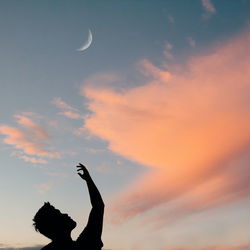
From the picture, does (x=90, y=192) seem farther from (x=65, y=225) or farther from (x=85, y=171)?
(x=65, y=225)

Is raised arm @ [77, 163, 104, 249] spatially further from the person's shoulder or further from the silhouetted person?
the person's shoulder

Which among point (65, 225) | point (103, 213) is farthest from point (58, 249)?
point (103, 213)

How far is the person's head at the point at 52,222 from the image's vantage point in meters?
5.18

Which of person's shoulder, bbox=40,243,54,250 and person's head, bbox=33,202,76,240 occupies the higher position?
person's head, bbox=33,202,76,240

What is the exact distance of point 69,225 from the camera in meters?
5.18

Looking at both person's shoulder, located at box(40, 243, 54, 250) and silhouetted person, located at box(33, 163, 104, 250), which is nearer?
silhouetted person, located at box(33, 163, 104, 250)

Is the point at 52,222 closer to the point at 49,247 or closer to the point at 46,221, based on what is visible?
the point at 46,221

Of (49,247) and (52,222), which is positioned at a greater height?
(52,222)

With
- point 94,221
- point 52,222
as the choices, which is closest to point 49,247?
point 52,222

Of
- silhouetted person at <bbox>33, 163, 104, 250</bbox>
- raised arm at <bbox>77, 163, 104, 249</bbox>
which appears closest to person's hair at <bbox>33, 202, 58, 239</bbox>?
silhouetted person at <bbox>33, 163, 104, 250</bbox>

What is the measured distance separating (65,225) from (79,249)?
438 millimetres

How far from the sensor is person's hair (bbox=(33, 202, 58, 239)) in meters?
5.24

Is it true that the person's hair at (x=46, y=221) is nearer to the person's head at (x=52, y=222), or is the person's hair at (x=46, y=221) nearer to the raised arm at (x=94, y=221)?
the person's head at (x=52, y=222)

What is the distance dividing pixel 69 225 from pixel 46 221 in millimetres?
402
